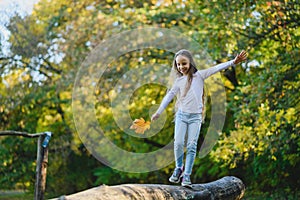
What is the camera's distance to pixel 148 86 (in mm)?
13836

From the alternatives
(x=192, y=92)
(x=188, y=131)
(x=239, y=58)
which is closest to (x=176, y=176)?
(x=188, y=131)

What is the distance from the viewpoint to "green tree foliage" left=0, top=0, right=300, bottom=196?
10469 millimetres

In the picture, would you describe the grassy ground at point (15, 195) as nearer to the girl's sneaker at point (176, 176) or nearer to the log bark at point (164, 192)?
the log bark at point (164, 192)

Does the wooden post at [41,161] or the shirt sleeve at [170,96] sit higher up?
the shirt sleeve at [170,96]

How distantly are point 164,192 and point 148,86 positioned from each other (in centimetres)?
845

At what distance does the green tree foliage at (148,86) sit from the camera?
34.3ft

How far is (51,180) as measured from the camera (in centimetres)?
1814

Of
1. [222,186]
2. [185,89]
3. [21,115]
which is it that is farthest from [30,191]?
[185,89]

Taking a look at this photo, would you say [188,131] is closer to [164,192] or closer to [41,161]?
[164,192]

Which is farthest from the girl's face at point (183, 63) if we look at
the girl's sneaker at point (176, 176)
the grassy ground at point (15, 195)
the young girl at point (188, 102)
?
the grassy ground at point (15, 195)

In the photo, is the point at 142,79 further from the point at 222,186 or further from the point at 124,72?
the point at 222,186

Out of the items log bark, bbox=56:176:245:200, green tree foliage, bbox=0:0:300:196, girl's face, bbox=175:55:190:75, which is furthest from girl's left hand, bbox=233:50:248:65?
green tree foliage, bbox=0:0:300:196

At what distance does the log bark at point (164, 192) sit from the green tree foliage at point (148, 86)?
3.20 meters

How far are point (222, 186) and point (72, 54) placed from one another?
31.6ft
